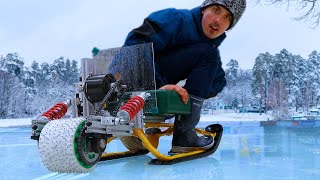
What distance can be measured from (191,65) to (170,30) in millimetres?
210

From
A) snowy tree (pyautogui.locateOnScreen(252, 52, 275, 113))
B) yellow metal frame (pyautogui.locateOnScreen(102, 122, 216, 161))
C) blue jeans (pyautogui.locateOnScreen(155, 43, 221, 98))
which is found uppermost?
snowy tree (pyautogui.locateOnScreen(252, 52, 275, 113))

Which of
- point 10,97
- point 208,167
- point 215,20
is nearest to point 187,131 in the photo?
point 208,167

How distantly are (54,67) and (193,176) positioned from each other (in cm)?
2221

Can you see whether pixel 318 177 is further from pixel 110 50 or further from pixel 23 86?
pixel 23 86

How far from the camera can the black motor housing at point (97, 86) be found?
1267 mm

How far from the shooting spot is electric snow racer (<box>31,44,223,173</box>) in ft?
3.57

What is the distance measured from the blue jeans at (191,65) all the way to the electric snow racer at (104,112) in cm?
13

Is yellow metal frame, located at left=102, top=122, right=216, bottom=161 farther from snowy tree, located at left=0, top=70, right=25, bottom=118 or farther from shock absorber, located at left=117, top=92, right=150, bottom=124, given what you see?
snowy tree, located at left=0, top=70, right=25, bottom=118

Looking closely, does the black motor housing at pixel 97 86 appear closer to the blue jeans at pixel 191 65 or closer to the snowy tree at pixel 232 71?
the blue jeans at pixel 191 65

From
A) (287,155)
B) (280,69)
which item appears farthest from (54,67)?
Result: (287,155)

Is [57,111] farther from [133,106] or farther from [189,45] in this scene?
[189,45]

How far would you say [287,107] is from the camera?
13.3m

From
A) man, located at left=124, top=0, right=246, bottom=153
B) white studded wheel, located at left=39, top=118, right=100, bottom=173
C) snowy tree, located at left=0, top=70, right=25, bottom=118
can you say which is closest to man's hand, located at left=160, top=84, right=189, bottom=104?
man, located at left=124, top=0, right=246, bottom=153

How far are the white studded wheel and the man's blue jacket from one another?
74 centimetres
